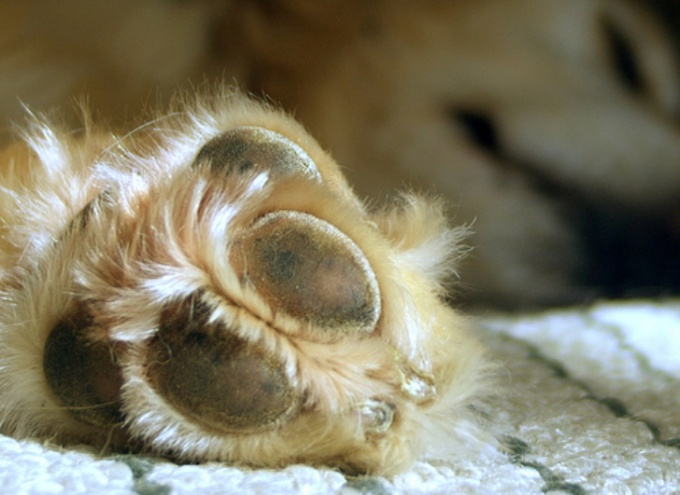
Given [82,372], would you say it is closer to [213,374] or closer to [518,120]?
[213,374]

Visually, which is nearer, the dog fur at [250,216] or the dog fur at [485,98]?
the dog fur at [250,216]

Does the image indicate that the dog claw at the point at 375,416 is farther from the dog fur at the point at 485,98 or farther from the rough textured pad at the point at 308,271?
the dog fur at the point at 485,98

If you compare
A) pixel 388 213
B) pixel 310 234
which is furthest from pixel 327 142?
pixel 310 234

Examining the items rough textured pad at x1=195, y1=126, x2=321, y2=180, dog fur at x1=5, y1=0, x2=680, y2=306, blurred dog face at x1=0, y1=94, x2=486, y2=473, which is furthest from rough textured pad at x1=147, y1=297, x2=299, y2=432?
dog fur at x1=5, y1=0, x2=680, y2=306

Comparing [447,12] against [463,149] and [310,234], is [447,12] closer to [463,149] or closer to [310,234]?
[463,149]

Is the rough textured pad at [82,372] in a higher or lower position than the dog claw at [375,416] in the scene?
lower

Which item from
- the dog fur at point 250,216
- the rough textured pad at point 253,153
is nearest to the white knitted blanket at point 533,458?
the dog fur at point 250,216
